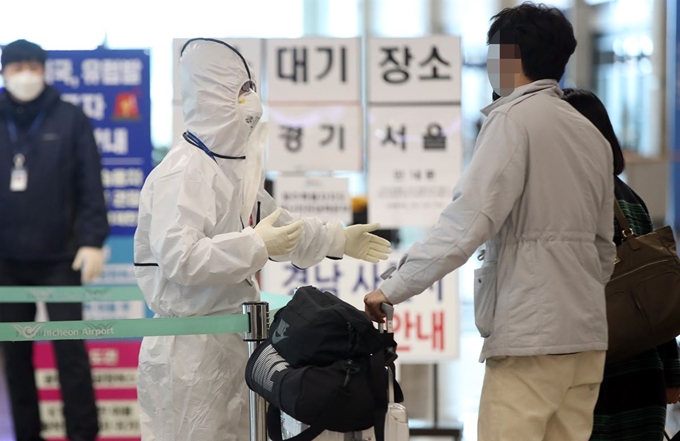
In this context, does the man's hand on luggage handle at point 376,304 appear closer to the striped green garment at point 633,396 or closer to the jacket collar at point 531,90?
the jacket collar at point 531,90

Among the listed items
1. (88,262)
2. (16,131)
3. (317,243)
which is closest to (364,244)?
(317,243)

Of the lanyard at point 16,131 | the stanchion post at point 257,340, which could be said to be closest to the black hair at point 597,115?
the stanchion post at point 257,340

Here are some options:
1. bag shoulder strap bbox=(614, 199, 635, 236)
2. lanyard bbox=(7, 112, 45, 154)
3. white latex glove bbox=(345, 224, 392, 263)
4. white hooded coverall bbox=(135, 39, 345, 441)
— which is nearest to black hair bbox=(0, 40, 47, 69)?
lanyard bbox=(7, 112, 45, 154)

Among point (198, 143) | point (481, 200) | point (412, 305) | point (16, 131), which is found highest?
point (16, 131)

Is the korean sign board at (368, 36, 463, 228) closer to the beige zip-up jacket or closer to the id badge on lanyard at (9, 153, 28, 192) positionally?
the id badge on lanyard at (9, 153, 28, 192)

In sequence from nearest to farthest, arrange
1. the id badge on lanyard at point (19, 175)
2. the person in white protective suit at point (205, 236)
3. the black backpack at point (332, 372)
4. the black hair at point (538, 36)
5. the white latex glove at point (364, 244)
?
the black backpack at point (332, 372)
the black hair at point (538, 36)
the person in white protective suit at point (205, 236)
the white latex glove at point (364, 244)
the id badge on lanyard at point (19, 175)

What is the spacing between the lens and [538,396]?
7.16 ft

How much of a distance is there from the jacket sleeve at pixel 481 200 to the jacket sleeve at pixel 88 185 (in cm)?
249

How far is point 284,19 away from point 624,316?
117 inches

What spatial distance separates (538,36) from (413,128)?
7.65 feet

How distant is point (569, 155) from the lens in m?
2.19

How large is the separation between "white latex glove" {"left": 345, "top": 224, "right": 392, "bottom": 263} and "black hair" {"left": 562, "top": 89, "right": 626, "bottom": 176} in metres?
0.68

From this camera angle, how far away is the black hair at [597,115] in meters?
2.66

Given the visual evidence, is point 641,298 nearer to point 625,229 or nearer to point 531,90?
point 625,229
